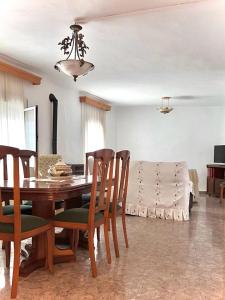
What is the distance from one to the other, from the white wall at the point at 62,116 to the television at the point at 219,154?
3357 mm

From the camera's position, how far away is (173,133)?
817 centimetres

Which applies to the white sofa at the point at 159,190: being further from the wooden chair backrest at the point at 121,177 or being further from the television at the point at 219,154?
the television at the point at 219,154

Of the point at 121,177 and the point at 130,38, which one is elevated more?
the point at 130,38

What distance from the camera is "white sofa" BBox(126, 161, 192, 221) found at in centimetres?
438

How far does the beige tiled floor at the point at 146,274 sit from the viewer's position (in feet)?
6.83

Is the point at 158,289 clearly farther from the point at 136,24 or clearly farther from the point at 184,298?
the point at 136,24

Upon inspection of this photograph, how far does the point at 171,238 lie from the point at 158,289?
1.31 meters

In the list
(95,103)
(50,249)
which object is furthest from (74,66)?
(95,103)

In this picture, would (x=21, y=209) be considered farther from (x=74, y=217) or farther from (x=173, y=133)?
(x=173, y=133)

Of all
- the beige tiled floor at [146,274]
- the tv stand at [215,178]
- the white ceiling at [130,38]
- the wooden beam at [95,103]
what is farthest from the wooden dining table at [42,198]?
the tv stand at [215,178]

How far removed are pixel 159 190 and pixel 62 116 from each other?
243cm

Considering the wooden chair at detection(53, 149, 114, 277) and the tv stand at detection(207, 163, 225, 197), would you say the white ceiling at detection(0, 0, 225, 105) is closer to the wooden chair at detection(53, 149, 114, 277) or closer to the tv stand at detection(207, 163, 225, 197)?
the wooden chair at detection(53, 149, 114, 277)

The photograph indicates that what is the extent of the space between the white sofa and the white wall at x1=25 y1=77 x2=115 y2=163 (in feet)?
5.42

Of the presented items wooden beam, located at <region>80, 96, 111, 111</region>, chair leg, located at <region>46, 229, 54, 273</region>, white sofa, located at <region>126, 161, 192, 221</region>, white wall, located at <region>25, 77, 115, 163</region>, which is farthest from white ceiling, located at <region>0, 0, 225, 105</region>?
chair leg, located at <region>46, 229, 54, 273</region>
